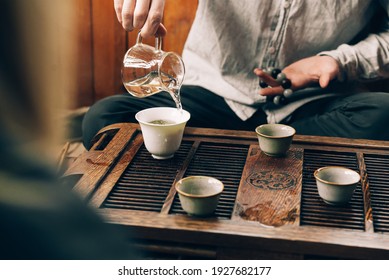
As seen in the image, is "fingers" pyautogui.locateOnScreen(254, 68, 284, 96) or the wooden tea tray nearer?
the wooden tea tray

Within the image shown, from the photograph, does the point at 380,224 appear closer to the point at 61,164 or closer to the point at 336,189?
the point at 336,189

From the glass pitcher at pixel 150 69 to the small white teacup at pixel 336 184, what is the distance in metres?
0.50

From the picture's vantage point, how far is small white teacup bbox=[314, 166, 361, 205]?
1295 mm

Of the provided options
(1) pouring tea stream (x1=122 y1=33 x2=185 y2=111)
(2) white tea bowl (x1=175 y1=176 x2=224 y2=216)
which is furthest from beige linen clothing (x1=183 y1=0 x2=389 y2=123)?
(2) white tea bowl (x1=175 y1=176 x2=224 y2=216)

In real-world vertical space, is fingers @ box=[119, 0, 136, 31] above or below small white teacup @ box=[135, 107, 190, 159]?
above

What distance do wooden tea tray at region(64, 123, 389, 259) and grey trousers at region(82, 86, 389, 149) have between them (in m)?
0.27

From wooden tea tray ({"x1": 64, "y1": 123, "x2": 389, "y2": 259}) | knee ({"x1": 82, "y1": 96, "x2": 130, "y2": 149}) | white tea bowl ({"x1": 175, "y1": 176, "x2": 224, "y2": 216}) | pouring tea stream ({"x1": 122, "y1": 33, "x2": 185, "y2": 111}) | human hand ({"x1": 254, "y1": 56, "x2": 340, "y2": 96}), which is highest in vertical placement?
pouring tea stream ({"x1": 122, "y1": 33, "x2": 185, "y2": 111})

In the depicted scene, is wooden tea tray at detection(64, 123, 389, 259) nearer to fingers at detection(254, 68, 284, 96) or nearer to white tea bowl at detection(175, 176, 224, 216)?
white tea bowl at detection(175, 176, 224, 216)

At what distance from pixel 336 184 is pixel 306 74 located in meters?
0.91

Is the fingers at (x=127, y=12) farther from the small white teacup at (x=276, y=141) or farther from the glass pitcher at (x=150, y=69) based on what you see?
the small white teacup at (x=276, y=141)

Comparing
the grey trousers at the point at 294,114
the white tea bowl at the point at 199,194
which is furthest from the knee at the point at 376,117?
the white tea bowl at the point at 199,194

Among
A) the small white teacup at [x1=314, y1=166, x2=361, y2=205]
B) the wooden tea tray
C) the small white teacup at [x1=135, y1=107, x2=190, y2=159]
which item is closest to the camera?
the wooden tea tray

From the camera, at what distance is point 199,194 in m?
1.31

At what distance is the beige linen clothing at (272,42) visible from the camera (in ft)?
7.22
